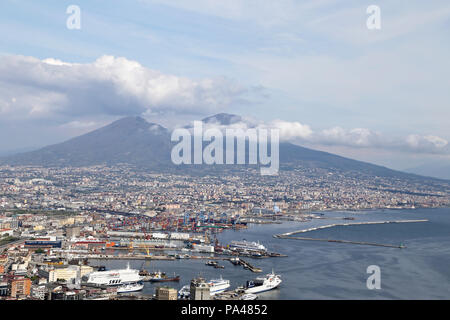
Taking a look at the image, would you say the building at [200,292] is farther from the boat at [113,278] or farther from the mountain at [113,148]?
the mountain at [113,148]

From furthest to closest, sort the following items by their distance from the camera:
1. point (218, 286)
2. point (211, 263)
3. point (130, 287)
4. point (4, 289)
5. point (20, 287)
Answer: point (211, 263) → point (130, 287) → point (218, 286) → point (20, 287) → point (4, 289)

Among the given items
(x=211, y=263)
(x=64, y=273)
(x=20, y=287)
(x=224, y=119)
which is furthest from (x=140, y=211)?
(x=224, y=119)

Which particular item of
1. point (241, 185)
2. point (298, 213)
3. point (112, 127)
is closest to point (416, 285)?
point (298, 213)

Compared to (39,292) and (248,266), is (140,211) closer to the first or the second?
(248,266)

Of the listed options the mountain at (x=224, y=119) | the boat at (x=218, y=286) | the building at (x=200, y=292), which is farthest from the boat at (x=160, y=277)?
the mountain at (x=224, y=119)

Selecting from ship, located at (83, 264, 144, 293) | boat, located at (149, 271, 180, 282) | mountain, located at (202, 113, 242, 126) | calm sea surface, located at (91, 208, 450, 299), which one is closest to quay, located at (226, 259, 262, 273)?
calm sea surface, located at (91, 208, 450, 299)
